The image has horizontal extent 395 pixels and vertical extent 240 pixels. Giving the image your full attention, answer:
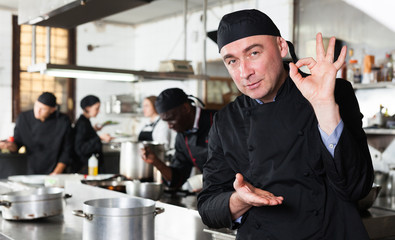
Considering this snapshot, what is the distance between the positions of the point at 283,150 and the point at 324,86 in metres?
0.30

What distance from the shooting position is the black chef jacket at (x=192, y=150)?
11.1ft

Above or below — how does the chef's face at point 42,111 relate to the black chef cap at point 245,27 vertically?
below

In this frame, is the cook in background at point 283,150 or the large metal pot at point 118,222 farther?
the large metal pot at point 118,222

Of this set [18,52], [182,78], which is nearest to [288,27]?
[182,78]

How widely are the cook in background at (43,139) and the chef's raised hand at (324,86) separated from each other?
4.26m

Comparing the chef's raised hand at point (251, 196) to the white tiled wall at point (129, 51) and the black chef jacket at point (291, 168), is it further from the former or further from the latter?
the white tiled wall at point (129, 51)

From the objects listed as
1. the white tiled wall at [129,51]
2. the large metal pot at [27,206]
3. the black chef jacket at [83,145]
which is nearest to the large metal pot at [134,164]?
the large metal pot at [27,206]

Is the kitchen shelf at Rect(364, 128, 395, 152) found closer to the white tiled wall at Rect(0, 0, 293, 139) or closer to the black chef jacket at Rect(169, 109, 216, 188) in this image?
the black chef jacket at Rect(169, 109, 216, 188)

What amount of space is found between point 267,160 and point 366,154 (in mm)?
295

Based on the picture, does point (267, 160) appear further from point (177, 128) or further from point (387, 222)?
point (177, 128)

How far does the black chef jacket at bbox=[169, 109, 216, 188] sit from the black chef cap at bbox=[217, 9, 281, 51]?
1926mm

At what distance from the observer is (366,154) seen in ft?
4.44

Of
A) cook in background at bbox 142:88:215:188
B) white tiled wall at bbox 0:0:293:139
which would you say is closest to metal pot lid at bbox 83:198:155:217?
cook in background at bbox 142:88:215:188

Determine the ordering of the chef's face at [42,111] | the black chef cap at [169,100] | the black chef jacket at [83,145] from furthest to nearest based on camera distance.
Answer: the black chef jacket at [83,145] → the chef's face at [42,111] → the black chef cap at [169,100]
